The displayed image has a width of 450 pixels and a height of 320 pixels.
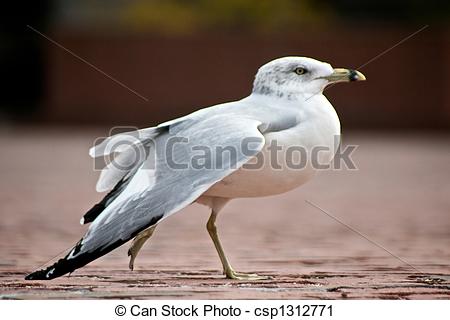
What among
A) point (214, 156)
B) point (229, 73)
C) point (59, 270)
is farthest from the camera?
point (229, 73)

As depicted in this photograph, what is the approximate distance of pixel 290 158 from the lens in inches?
182

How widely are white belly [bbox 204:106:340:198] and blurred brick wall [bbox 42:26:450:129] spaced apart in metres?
17.4

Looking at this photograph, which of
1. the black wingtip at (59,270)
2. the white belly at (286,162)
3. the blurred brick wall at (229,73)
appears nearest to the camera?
the black wingtip at (59,270)

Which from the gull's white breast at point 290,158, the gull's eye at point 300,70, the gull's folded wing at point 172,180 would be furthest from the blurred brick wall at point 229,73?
the gull's folded wing at point 172,180

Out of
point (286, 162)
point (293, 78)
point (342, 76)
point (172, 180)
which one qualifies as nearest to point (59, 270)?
point (172, 180)

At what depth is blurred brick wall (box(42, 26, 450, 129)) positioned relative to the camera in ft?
74.5

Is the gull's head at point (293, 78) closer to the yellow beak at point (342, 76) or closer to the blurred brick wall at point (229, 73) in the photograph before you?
the yellow beak at point (342, 76)

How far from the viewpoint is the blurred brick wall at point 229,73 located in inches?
894

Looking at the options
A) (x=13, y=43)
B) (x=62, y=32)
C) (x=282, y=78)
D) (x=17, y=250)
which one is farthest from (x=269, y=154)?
(x=13, y=43)

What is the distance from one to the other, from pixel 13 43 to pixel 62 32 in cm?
303

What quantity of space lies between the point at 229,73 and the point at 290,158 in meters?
18.9

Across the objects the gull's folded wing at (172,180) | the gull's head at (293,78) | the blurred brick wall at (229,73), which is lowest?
the blurred brick wall at (229,73)

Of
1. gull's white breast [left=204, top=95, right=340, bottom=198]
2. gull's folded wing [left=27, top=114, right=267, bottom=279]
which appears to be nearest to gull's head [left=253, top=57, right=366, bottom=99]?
gull's white breast [left=204, top=95, right=340, bottom=198]

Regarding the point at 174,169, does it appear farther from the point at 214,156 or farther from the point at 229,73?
the point at 229,73
